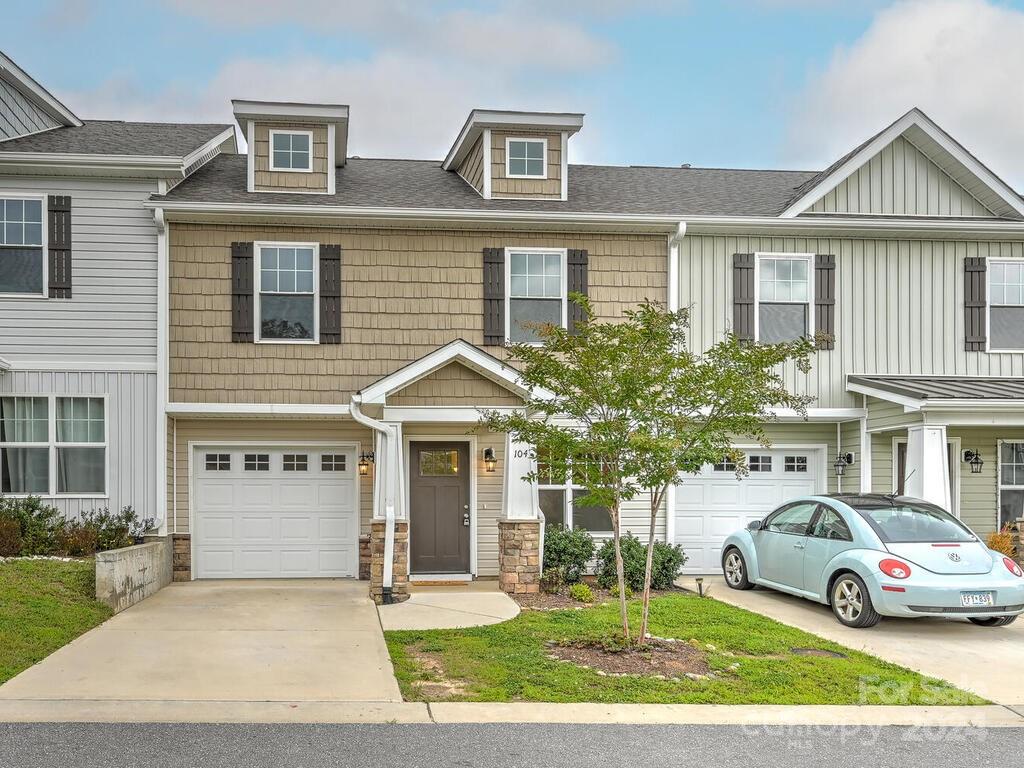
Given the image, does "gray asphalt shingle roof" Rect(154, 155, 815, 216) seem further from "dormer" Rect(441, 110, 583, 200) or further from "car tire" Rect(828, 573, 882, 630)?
"car tire" Rect(828, 573, 882, 630)

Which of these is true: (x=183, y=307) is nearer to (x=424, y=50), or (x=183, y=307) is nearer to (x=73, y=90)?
(x=424, y=50)

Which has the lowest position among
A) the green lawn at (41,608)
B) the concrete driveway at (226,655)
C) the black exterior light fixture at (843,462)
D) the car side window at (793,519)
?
the concrete driveway at (226,655)

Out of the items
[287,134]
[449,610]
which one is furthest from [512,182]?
[449,610]

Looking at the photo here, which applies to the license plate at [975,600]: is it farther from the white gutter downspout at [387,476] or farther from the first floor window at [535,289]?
the first floor window at [535,289]

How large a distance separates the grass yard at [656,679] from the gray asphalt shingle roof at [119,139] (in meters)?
8.19

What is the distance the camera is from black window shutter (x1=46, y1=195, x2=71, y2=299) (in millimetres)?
13297

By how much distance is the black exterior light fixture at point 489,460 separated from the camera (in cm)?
1409

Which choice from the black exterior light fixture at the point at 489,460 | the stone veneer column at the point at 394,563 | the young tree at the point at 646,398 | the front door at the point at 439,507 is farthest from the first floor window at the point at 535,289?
the young tree at the point at 646,398

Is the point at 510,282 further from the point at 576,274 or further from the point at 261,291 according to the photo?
the point at 261,291

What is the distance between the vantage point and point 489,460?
14.1 metres

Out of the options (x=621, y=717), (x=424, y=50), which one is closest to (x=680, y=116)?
(x=424, y=50)

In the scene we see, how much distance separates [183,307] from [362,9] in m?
7.06

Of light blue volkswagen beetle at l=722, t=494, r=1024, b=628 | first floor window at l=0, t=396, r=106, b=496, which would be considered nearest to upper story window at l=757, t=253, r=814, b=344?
light blue volkswagen beetle at l=722, t=494, r=1024, b=628

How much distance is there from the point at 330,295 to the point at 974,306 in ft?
32.4
